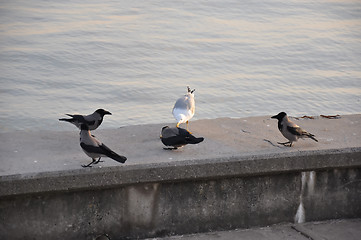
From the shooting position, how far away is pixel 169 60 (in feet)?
56.3

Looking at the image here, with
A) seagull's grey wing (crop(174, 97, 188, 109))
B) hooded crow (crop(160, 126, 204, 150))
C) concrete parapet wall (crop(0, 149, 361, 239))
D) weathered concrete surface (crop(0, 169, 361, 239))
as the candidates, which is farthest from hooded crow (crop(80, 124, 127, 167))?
seagull's grey wing (crop(174, 97, 188, 109))

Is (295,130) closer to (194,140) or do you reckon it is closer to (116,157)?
(194,140)

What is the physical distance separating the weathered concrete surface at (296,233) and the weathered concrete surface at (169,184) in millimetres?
66

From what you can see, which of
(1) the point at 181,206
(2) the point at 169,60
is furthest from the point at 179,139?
(2) the point at 169,60

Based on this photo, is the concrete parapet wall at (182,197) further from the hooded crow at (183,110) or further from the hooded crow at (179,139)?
the hooded crow at (183,110)

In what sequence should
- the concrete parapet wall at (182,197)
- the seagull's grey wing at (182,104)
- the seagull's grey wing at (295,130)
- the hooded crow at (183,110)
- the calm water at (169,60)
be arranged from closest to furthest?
1. the concrete parapet wall at (182,197)
2. the seagull's grey wing at (295,130)
3. the hooded crow at (183,110)
4. the seagull's grey wing at (182,104)
5. the calm water at (169,60)

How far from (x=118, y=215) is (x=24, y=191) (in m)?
0.80

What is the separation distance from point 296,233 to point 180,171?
116 cm

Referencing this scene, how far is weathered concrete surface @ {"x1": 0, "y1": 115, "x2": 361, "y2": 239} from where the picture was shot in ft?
16.9

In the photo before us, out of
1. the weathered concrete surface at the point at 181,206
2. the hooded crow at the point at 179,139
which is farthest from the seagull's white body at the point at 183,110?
the weathered concrete surface at the point at 181,206

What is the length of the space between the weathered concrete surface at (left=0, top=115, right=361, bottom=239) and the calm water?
712 centimetres

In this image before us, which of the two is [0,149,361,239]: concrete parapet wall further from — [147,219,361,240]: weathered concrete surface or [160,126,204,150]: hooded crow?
[160,126,204,150]: hooded crow

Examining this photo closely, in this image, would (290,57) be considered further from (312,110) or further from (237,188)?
(237,188)

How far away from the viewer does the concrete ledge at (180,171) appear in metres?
5.01
